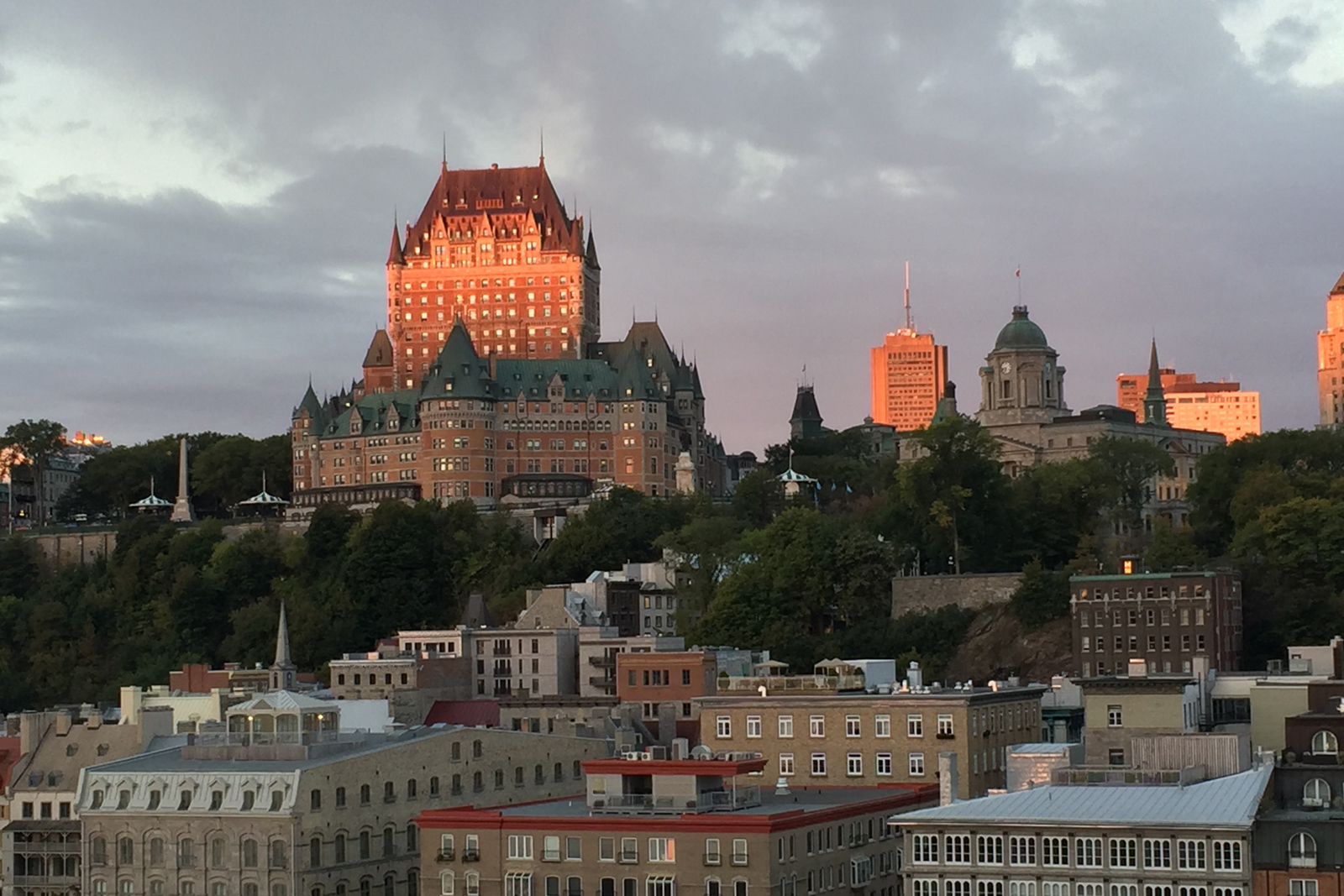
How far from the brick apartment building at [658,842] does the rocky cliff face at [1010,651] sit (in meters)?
67.2

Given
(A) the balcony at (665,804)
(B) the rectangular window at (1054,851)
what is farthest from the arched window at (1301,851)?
(A) the balcony at (665,804)

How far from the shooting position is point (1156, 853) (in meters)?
77.2

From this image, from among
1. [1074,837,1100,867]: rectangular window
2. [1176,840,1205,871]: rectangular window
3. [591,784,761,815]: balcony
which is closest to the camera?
[1176,840,1205,871]: rectangular window

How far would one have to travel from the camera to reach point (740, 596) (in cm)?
16688

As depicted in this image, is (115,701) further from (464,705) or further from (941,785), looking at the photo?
(941,785)

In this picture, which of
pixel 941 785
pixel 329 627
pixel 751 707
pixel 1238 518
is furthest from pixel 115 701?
pixel 941 785

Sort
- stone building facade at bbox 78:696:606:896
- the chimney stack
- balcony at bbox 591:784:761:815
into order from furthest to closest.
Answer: stone building facade at bbox 78:696:606:896 < the chimney stack < balcony at bbox 591:784:761:815

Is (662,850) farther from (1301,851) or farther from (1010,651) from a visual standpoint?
(1010,651)

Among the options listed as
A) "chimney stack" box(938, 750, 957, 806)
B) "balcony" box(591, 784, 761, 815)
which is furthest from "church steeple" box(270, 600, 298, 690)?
"balcony" box(591, 784, 761, 815)

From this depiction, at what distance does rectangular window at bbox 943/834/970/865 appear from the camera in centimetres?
7950

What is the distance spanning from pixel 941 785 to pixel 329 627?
104104 mm

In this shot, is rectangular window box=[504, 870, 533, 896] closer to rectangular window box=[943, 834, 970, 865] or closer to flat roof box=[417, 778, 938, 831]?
flat roof box=[417, 778, 938, 831]

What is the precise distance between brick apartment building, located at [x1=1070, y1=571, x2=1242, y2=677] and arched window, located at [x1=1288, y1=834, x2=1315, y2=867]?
68.3 meters

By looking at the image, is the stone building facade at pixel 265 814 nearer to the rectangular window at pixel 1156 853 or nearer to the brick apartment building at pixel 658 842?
the brick apartment building at pixel 658 842
